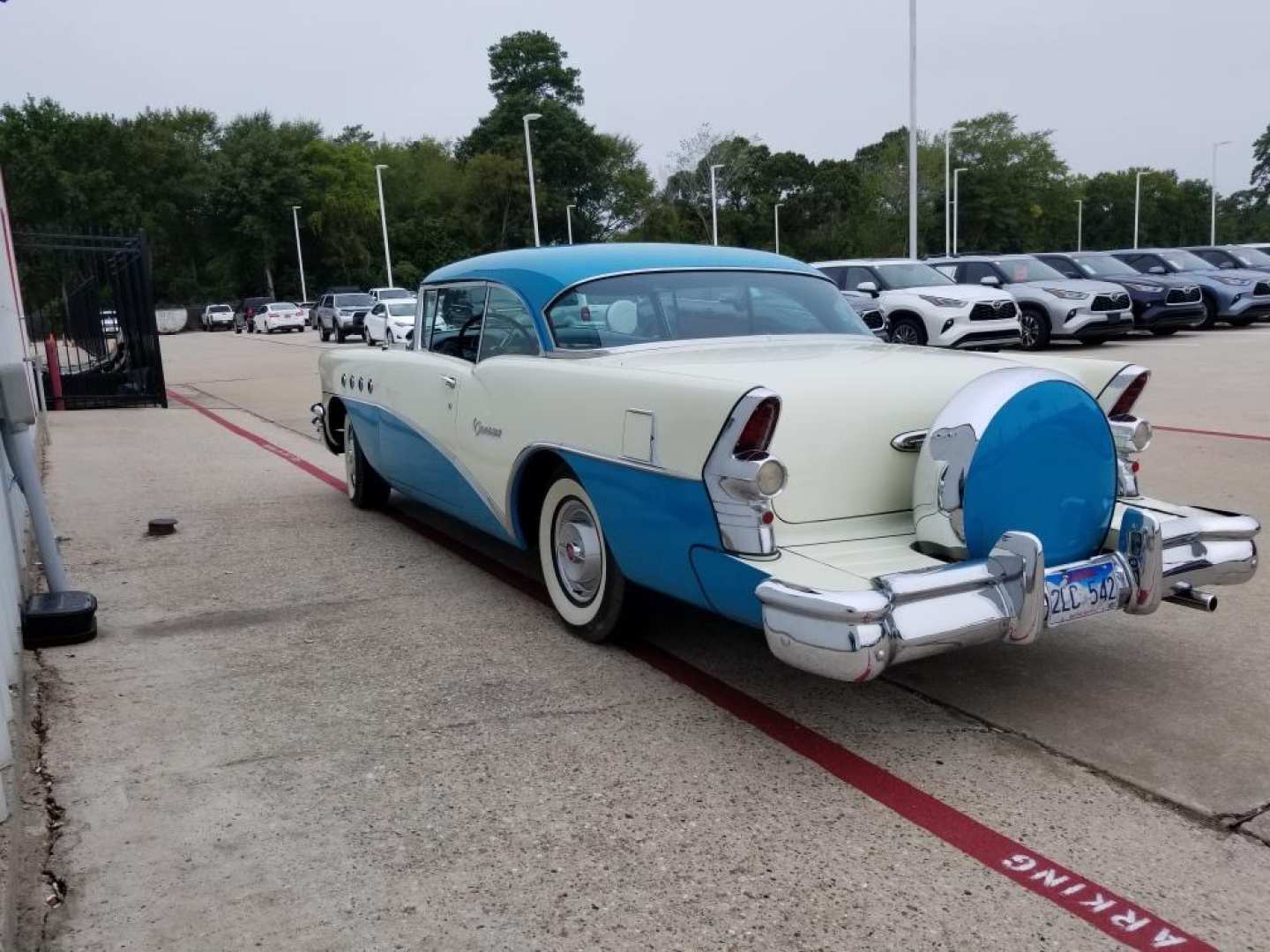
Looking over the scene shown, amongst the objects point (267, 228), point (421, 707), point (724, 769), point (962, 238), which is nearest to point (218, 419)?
point (421, 707)

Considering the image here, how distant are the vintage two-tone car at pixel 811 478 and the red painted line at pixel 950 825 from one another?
1.33ft

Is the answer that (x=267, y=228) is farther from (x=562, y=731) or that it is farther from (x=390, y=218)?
(x=562, y=731)

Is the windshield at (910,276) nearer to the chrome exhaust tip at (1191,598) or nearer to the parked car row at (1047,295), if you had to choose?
the parked car row at (1047,295)

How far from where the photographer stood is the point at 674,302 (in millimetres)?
4934

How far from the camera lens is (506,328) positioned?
5.21 metres

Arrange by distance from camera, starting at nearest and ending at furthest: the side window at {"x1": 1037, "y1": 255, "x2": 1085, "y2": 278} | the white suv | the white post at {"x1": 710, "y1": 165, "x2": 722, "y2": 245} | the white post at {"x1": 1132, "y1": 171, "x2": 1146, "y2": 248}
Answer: the white suv → the side window at {"x1": 1037, "y1": 255, "x2": 1085, "y2": 278} → the white post at {"x1": 710, "y1": 165, "x2": 722, "y2": 245} → the white post at {"x1": 1132, "y1": 171, "x2": 1146, "y2": 248}

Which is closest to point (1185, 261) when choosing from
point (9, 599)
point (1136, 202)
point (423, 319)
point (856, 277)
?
point (856, 277)

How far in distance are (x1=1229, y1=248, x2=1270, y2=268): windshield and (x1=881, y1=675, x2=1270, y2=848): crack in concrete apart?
22.2m

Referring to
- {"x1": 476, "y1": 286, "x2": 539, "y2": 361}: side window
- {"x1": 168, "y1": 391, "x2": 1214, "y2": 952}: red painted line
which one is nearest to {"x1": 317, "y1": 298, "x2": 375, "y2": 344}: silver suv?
{"x1": 476, "y1": 286, "x2": 539, "y2": 361}: side window

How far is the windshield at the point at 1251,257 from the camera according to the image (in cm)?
2247

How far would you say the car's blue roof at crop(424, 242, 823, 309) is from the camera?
16.4 feet

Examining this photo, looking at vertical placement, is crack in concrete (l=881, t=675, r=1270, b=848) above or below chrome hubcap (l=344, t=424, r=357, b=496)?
below

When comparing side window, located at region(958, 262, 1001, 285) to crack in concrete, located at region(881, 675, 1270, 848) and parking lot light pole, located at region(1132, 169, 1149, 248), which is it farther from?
parking lot light pole, located at region(1132, 169, 1149, 248)

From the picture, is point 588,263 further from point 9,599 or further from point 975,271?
point 975,271
